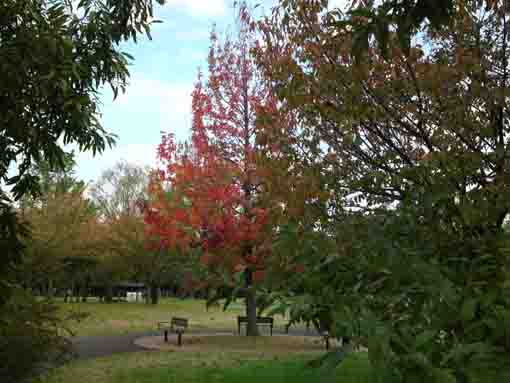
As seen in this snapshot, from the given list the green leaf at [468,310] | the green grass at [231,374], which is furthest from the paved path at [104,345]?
the green leaf at [468,310]

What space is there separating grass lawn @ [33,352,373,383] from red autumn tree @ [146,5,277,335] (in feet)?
9.44

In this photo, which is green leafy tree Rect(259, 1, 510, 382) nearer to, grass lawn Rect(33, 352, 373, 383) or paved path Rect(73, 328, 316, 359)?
grass lawn Rect(33, 352, 373, 383)

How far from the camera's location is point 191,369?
1124 centimetres

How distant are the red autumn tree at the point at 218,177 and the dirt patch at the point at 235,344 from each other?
3389mm

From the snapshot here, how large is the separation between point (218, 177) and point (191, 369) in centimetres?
616

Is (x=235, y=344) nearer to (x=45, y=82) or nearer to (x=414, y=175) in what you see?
(x=45, y=82)

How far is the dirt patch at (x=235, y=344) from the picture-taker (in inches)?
616

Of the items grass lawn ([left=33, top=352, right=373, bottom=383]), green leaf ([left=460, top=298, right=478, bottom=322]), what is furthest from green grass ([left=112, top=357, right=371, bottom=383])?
green leaf ([left=460, top=298, right=478, bottom=322])

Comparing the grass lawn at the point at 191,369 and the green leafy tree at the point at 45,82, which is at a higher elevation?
the green leafy tree at the point at 45,82

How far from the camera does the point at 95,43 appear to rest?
7297mm

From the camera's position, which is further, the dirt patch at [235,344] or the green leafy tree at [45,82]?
the dirt patch at [235,344]

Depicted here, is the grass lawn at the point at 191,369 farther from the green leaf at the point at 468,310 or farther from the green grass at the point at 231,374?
the green leaf at the point at 468,310

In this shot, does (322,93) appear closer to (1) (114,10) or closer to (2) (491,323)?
(1) (114,10)

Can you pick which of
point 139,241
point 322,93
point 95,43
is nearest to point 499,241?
point 322,93
